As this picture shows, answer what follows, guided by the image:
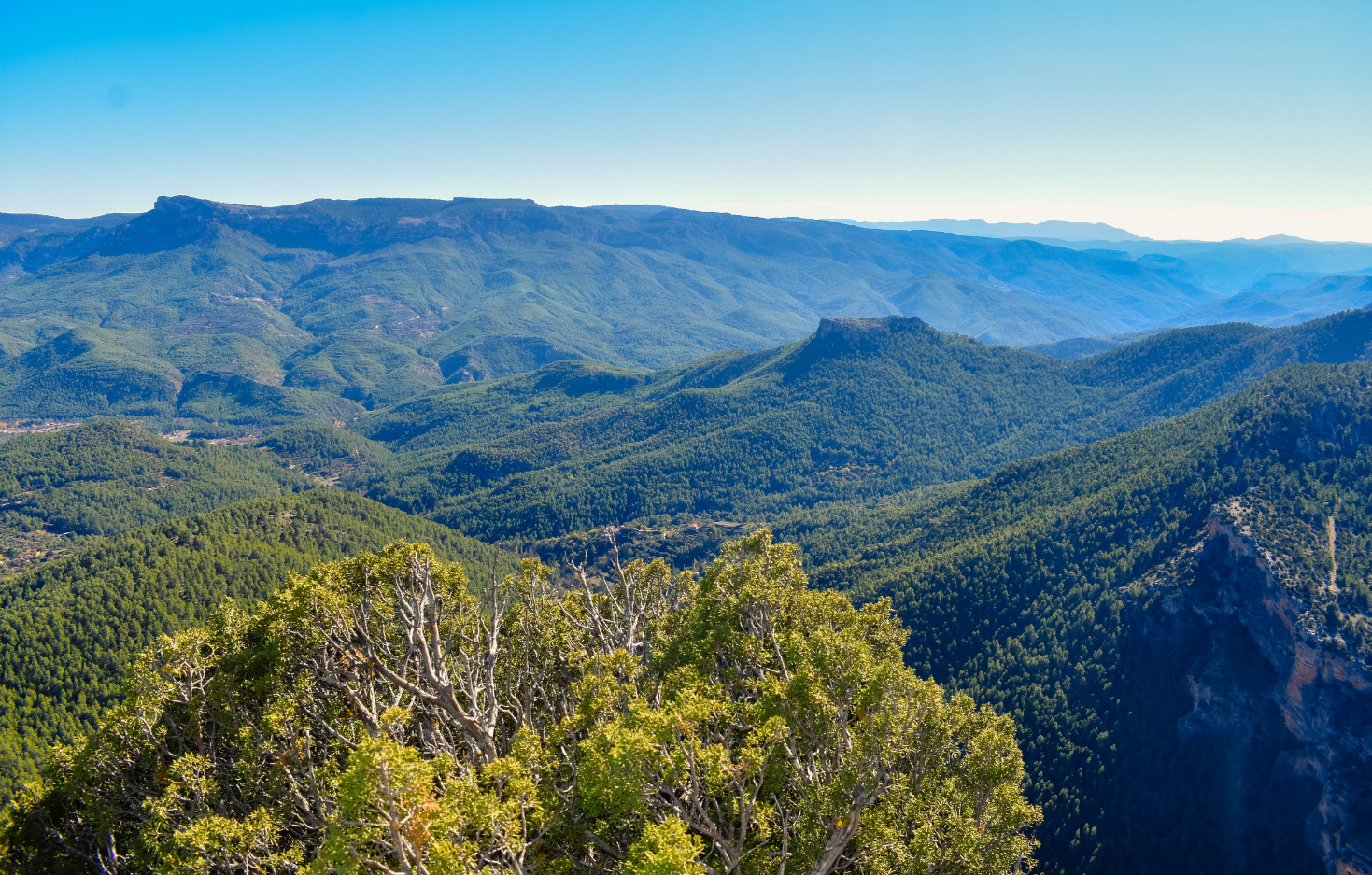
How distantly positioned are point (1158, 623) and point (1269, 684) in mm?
16440

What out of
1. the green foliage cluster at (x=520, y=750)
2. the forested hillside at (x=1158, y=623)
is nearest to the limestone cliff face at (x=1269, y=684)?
the forested hillside at (x=1158, y=623)

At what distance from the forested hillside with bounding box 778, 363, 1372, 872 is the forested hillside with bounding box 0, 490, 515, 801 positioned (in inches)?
4654

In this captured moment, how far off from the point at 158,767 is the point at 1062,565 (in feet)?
496

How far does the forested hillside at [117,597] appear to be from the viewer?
102 meters

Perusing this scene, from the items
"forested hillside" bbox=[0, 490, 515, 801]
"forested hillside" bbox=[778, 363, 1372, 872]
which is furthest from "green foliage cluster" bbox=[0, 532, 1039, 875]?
"forested hillside" bbox=[778, 363, 1372, 872]

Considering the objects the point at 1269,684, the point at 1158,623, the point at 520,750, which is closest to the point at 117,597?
the point at 520,750

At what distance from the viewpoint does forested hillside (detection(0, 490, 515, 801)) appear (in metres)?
102

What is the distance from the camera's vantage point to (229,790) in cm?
3231

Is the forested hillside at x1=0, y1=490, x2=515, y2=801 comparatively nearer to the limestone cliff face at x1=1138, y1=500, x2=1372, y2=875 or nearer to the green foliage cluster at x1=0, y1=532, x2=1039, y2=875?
the green foliage cluster at x1=0, y1=532, x2=1039, y2=875

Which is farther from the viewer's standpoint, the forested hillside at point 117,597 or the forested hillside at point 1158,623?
the forested hillside at point 117,597

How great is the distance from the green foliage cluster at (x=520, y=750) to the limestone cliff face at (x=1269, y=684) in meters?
92.7

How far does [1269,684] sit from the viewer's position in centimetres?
10312

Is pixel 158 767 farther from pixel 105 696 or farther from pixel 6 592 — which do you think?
pixel 6 592

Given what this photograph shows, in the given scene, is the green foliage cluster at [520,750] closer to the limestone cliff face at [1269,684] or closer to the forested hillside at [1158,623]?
the forested hillside at [1158,623]
